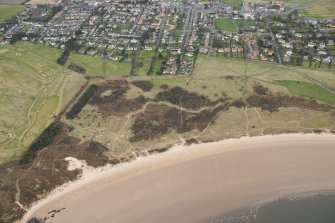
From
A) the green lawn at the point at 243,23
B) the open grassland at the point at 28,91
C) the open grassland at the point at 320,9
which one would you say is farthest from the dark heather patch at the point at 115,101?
the open grassland at the point at 320,9

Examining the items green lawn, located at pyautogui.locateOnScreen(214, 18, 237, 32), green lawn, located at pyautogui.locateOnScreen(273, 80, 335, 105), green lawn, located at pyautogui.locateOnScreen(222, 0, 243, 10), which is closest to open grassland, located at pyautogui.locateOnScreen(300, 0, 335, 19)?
green lawn, located at pyautogui.locateOnScreen(222, 0, 243, 10)

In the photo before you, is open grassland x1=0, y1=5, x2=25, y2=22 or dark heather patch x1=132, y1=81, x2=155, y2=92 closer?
dark heather patch x1=132, y1=81, x2=155, y2=92

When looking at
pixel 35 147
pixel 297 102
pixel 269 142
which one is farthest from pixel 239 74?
pixel 35 147

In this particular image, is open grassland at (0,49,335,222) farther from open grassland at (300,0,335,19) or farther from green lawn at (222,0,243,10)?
green lawn at (222,0,243,10)

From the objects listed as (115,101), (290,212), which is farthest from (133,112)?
(290,212)

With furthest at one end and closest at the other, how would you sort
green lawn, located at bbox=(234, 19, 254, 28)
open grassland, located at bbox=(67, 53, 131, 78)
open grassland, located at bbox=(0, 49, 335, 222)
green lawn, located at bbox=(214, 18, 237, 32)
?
green lawn, located at bbox=(234, 19, 254, 28) < green lawn, located at bbox=(214, 18, 237, 32) < open grassland, located at bbox=(67, 53, 131, 78) < open grassland, located at bbox=(0, 49, 335, 222)

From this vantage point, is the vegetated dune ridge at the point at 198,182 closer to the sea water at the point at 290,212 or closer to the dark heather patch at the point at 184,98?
the sea water at the point at 290,212
